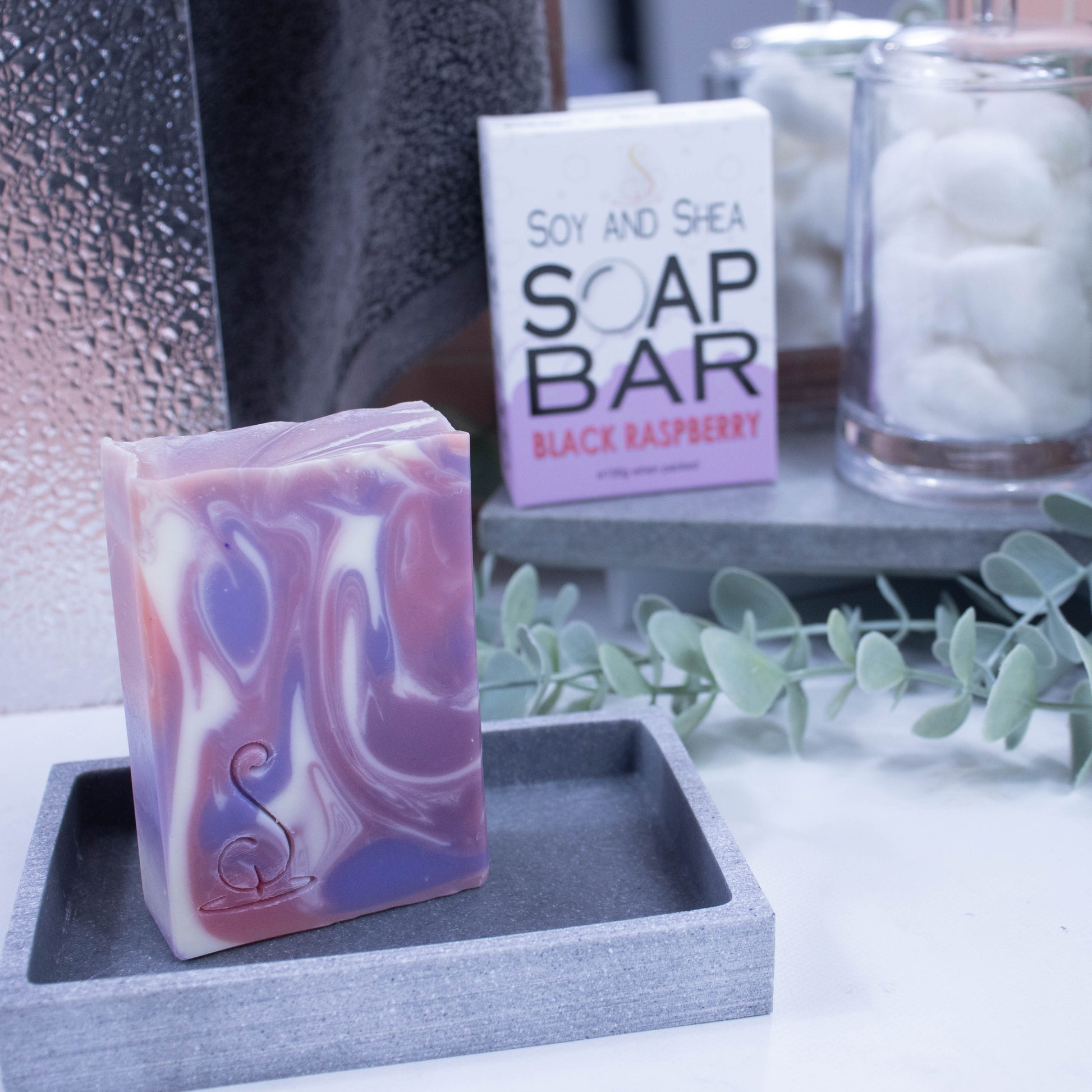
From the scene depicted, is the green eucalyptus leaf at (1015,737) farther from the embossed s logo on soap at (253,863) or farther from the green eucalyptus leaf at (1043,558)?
the embossed s logo on soap at (253,863)

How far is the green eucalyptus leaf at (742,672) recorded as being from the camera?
1.44 feet

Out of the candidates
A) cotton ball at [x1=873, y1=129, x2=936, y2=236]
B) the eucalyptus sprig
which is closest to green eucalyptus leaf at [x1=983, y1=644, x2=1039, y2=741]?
the eucalyptus sprig

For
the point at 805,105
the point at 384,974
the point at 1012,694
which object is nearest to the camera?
the point at 384,974

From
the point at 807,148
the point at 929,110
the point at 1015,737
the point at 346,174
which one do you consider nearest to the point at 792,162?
the point at 807,148

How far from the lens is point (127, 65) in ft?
1.52

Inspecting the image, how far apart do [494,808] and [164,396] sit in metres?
0.22

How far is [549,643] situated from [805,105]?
1.10 feet

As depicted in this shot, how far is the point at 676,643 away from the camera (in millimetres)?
462

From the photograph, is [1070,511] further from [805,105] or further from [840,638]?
[805,105]

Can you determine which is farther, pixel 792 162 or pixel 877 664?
pixel 792 162

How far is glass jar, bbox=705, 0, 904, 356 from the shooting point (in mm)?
634

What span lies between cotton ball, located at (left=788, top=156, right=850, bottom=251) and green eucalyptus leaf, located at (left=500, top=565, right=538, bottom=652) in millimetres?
271

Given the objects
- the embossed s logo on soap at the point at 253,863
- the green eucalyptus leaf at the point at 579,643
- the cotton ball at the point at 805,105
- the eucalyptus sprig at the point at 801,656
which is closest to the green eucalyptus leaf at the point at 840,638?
the eucalyptus sprig at the point at 801,656

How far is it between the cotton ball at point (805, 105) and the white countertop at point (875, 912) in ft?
0.99
